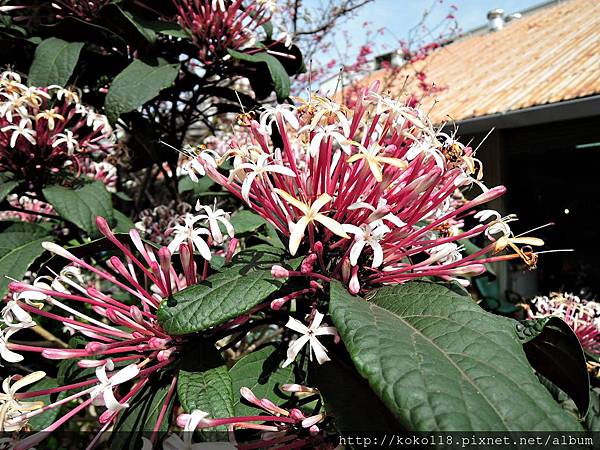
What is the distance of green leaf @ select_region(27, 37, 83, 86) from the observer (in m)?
1.23

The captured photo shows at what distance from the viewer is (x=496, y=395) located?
18.0 inches

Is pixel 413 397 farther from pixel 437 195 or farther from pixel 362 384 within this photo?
pixel 437 195

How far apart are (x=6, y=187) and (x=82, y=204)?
19cm

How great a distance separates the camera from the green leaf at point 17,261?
3.16 feet

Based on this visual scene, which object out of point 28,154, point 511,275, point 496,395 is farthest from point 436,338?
point 511,275

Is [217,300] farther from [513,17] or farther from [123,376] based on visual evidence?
[513,17]

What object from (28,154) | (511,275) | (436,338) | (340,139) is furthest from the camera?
(511,275)

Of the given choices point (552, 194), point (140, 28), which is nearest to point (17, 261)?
point (140, 28)

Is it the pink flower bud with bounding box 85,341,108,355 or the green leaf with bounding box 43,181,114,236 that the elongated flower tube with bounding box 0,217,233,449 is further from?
the green leaf with bounding box 43,181,114,236

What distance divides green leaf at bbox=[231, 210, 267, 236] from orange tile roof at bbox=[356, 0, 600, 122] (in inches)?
59.2

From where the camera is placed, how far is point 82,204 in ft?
3.72

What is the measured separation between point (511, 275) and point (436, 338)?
4.66 m

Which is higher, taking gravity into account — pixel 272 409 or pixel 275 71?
pixel 275 71

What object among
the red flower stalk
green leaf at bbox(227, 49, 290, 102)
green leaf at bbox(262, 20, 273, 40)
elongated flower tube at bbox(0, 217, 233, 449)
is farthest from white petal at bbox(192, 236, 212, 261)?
green leaf at bbox(262, 20, 273, 40)
